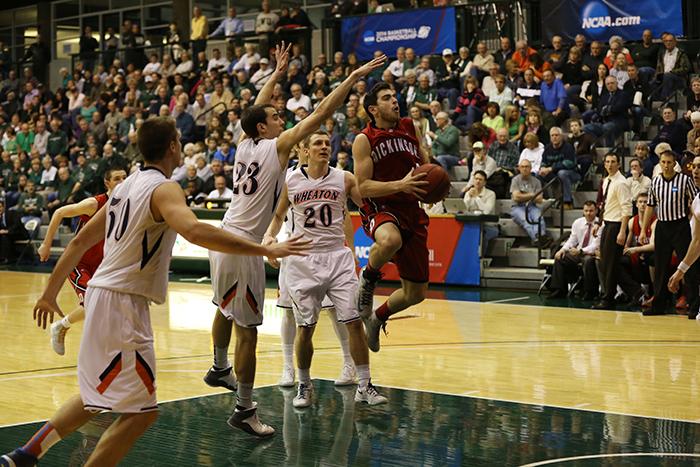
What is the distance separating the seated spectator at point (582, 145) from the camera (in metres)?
16.7

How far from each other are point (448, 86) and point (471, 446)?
13.8 meters

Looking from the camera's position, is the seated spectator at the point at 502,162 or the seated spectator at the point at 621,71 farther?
the seated spectator at the point at 621,71

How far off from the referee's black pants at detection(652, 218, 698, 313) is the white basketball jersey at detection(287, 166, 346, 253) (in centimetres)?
625

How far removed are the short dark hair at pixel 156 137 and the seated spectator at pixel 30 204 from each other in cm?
1844

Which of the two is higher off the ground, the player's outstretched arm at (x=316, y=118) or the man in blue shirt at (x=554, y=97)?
the man in blue shirt at (x=554, y=97)

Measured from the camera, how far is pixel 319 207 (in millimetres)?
7934

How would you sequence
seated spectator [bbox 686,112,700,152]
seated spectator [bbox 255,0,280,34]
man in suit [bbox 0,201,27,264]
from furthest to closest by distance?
1. seated spectator [bbox 255,0,280,34]
2. man in suit [bbox 0,201,27,264]
3. seated spectator [bbox 686,112,700,152]

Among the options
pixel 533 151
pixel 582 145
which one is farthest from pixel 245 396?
pixel 582 145

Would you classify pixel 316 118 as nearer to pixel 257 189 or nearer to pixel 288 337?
pixel 257 189

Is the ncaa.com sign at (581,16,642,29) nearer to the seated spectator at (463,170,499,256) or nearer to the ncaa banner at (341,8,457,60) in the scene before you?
the ncaa banner at (341,8,457,60)

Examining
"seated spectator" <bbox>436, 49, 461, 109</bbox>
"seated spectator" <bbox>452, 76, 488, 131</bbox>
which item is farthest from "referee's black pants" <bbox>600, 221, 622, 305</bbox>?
"seated spectator" <bbox>436, 49, 461, 109</bbox>

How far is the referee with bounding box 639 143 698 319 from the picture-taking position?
1274 cm

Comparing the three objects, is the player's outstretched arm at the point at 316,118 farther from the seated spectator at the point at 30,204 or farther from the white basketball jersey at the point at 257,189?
the seated spectator at the point at 30,204

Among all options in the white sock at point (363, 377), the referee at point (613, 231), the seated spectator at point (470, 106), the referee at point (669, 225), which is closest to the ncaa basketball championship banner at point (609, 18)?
the seated spectator at point (470, 106)
